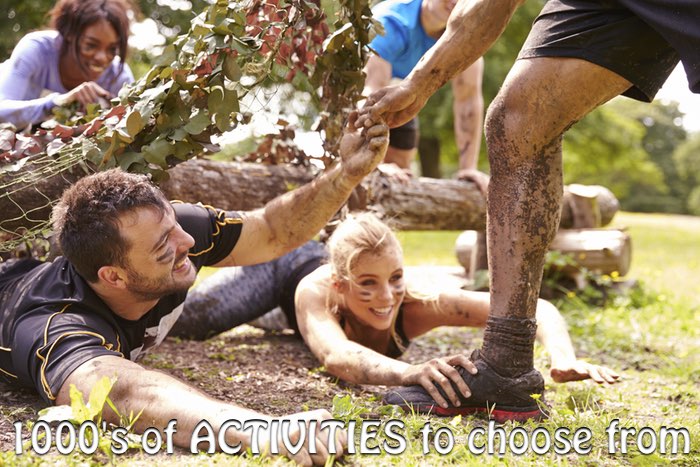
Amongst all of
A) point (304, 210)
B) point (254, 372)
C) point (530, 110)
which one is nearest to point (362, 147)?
point (304, 210)

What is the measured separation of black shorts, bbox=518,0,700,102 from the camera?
2210 millimetres

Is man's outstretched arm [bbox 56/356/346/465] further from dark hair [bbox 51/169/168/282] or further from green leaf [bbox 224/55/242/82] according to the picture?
green leaf [bbox 224/55/242/82]

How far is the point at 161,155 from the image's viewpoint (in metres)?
2.89

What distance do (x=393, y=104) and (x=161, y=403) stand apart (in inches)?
53.3

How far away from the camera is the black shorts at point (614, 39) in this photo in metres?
2.21

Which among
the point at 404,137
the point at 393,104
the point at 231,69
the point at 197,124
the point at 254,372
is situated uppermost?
the point at 231,69

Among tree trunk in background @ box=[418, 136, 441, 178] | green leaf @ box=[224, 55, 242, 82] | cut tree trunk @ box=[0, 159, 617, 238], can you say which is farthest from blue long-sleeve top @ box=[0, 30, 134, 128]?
tree trunk in background @ box=[418, 136, 441, 178]

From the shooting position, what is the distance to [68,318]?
94.3 inches

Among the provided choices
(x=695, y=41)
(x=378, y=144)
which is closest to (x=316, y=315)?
(x=378, y=144)

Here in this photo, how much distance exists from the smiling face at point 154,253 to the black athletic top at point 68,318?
0.17 m

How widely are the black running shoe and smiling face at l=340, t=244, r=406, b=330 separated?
2.32 feet

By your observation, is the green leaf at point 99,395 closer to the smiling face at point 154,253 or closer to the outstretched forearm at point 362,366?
the smiling face at point 154,253

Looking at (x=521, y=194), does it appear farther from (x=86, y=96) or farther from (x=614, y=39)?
(x=86, y=96)

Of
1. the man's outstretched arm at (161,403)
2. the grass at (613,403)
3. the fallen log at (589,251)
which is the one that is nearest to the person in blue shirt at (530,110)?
the grass at (613,403)
